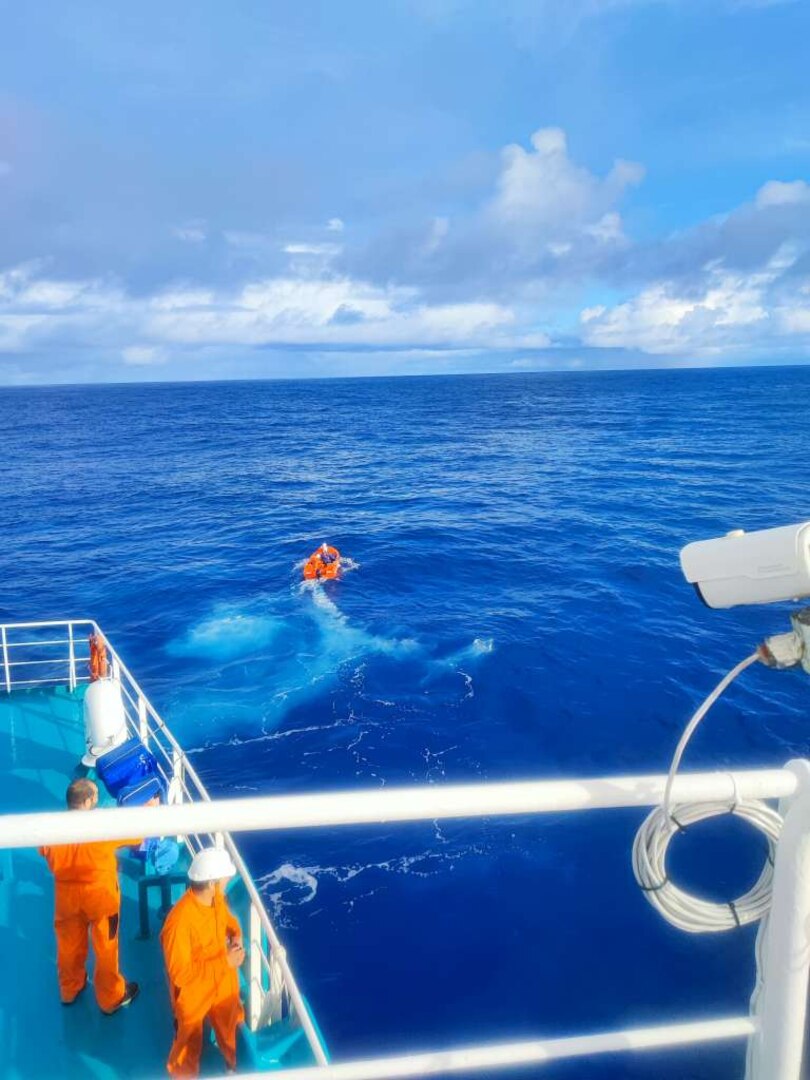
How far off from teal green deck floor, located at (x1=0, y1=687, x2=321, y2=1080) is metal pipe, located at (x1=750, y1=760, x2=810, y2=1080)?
197 inches

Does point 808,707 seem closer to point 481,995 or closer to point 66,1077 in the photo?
point 481,995

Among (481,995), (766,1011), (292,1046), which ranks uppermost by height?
(766,1011)

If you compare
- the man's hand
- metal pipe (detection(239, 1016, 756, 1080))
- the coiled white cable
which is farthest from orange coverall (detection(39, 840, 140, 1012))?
the coiled white cable

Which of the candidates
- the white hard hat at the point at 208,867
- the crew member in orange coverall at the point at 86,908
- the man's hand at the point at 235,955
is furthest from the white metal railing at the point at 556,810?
the crew member in orange coverall at the point at 86,908

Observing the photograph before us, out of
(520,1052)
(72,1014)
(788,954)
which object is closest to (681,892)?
(788,954)

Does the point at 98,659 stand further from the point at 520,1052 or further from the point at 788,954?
the point at 788,954

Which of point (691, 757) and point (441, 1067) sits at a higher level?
point (441, 1067)

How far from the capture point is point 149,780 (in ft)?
26.8

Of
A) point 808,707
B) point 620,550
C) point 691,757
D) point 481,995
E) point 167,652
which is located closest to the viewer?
point 481,995

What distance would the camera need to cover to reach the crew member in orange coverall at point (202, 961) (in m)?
5.12

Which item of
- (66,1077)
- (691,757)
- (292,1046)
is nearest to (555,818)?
(691,757)

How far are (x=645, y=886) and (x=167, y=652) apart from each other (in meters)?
22.0

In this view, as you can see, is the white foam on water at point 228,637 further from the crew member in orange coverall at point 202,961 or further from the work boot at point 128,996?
the crew member in orange coverall at point 202,961

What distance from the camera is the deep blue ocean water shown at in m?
10.9
